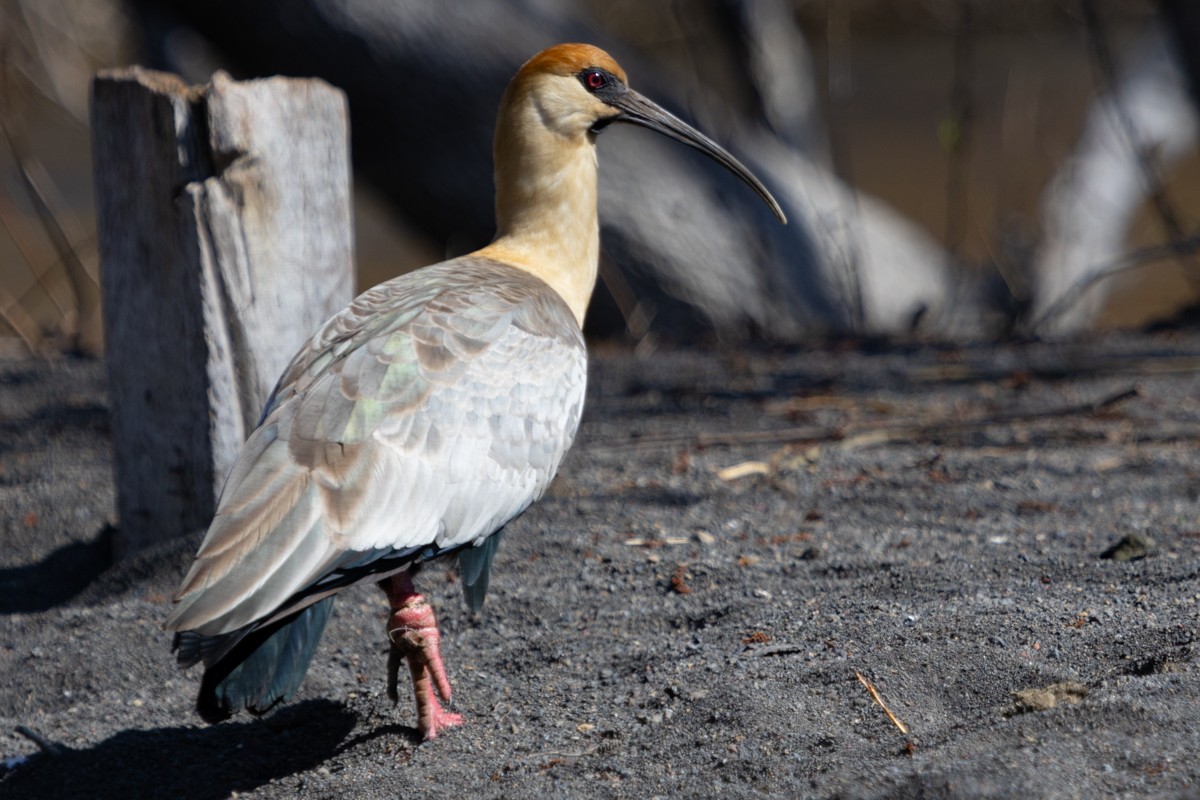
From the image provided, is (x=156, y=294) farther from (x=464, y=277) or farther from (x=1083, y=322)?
(x=1083, y=322)

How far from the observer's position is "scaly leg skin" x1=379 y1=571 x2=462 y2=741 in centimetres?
347

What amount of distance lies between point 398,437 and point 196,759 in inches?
39.6

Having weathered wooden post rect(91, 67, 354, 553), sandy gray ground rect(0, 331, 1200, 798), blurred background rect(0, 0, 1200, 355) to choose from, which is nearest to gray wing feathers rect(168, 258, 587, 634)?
weathered wooden post rect(91, 67, 354, 553)

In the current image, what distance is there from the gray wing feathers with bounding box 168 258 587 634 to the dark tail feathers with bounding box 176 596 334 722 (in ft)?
0.57

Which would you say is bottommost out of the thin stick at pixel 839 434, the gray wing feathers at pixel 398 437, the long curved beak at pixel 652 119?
the thin stick at pixel 839 434

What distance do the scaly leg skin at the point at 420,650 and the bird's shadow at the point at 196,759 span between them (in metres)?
0.09

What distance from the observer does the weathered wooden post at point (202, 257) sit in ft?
13.7

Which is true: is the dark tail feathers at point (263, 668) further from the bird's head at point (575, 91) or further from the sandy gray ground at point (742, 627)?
the bird's head at point (575, 91)

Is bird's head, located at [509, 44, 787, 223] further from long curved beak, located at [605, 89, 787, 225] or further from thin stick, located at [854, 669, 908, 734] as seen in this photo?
thin stick, located at [854, 669, 908, 734]

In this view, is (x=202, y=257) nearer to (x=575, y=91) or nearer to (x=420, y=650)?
(x=575, y=91)

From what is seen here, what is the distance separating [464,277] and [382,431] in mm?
729

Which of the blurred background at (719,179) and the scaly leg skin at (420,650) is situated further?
the blurred background at (719,179)

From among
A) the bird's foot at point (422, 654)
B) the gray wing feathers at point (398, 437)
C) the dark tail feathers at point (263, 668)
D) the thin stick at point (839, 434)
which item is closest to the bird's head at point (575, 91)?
the gray wing feathers at point (398, 437)

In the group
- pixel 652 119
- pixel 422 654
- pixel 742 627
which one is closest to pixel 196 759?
pixel 422 654
